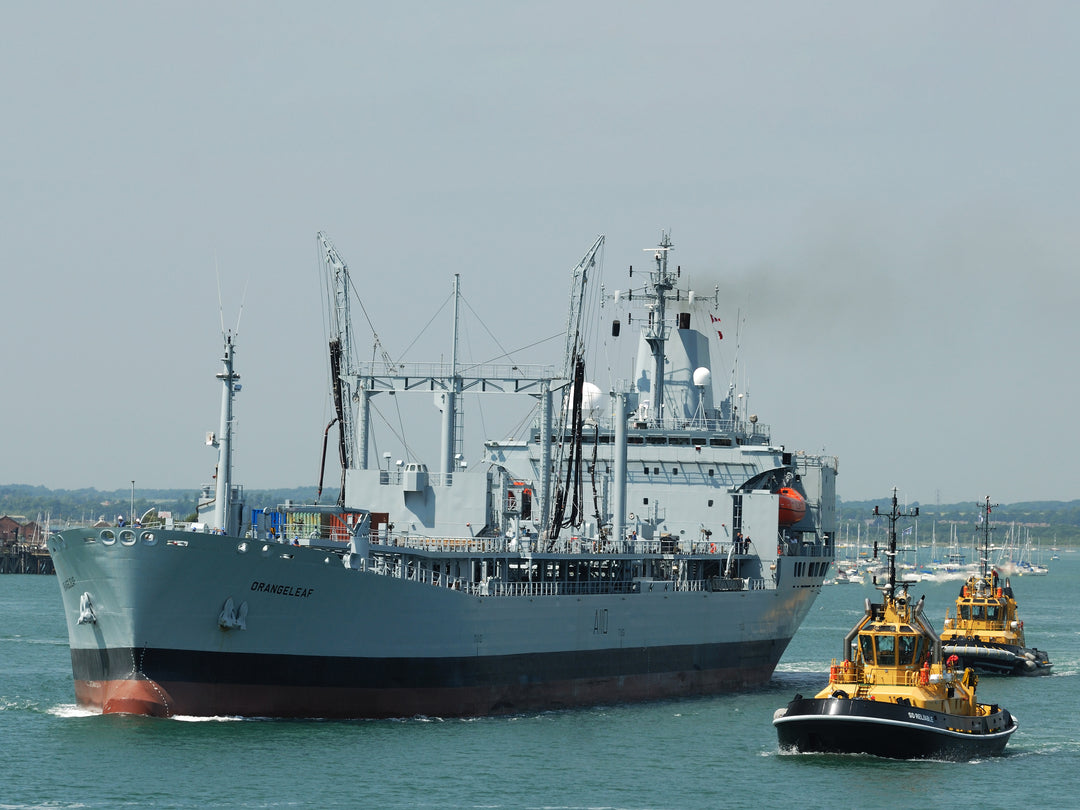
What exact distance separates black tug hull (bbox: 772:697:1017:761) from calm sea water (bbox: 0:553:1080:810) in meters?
0.35

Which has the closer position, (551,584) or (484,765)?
(484,765)

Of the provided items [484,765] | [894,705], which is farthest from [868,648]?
[484,765]

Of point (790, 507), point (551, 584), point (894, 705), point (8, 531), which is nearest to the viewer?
point (894, 705)

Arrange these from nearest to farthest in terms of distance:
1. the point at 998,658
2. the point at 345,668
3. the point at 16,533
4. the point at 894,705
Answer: the point at 894,705 → the point at 345,668 → the point at 998,658 → the point at 16,533

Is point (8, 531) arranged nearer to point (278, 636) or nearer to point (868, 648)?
point (278, 636)

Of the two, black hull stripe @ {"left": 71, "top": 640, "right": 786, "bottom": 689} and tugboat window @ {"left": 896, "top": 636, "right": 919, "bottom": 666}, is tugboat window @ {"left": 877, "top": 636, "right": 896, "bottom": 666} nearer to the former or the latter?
tugboat window @ {"left": 896, "top": 636, "right": 919, "bottom": 666}

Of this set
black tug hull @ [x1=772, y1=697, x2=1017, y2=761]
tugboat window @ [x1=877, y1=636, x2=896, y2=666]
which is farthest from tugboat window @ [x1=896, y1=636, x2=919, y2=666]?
black tug hull @ [x1=772, y1=697, x2=1017, y2=761]

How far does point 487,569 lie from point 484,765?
41.6ft

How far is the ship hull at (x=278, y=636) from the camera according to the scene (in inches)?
1585

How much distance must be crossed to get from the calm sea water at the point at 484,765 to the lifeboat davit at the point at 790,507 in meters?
12.3

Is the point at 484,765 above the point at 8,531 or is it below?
below

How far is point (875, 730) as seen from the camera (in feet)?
124

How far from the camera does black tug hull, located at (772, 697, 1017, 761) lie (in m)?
37.7

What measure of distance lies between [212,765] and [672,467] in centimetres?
2879
